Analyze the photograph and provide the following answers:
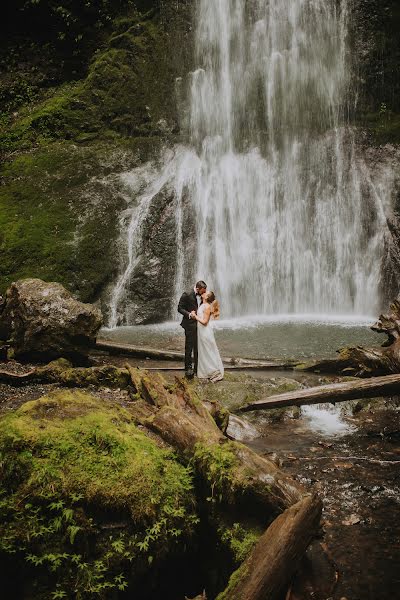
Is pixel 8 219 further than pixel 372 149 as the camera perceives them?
No

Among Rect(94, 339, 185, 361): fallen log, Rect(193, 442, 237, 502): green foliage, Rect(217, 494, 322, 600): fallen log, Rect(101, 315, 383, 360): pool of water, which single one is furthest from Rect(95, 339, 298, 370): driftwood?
Rect(217, 494, 322, 600): fallen log

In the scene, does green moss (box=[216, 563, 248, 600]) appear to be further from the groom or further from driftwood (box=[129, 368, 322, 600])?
the groom

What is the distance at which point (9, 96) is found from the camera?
2061 centimetres

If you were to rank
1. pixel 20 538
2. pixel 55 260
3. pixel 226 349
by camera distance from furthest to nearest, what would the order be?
pixel 55 260
pixel 226 349
pixel 20 538

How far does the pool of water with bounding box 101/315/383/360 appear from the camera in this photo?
32.7 feet

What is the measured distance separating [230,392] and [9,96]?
20.3 meters

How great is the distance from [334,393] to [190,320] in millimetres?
2840

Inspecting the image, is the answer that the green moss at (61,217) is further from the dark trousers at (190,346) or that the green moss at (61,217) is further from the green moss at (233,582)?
the green moss at (233,582)

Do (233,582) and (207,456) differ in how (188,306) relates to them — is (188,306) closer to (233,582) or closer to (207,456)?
(207,456)

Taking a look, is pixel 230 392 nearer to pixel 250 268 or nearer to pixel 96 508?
pixel 96 508

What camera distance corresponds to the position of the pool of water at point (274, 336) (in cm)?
996

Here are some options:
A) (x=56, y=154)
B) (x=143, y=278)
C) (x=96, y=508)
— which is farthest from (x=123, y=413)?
(x=56, y=154)

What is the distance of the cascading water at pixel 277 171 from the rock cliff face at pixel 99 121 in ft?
2.73

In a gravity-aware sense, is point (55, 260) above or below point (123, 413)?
above
